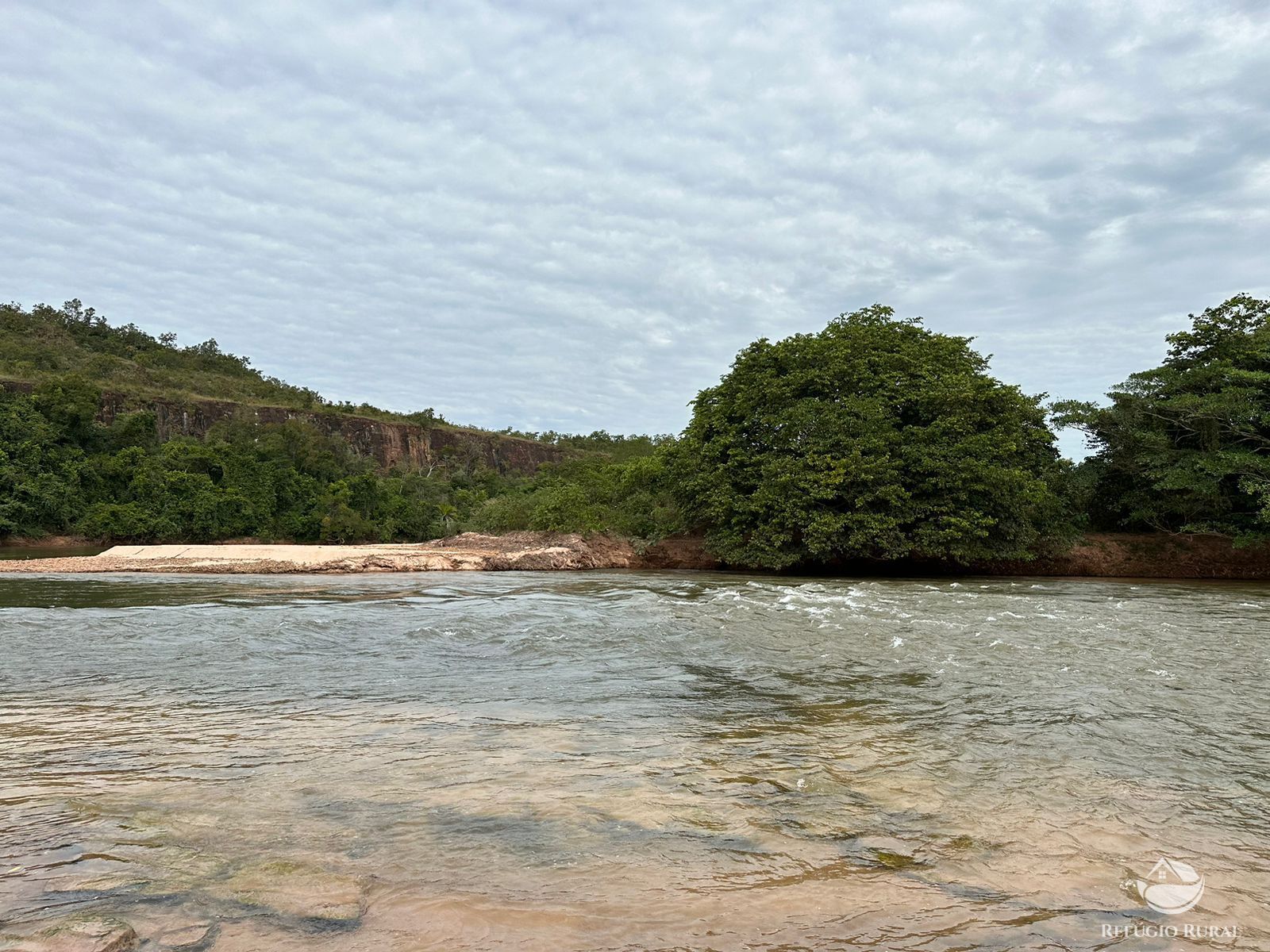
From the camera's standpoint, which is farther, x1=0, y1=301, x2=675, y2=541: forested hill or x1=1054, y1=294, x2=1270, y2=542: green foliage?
x1=0, y1=301, x2=675, y2=541: forested hill

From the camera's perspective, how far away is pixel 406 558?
24984mm

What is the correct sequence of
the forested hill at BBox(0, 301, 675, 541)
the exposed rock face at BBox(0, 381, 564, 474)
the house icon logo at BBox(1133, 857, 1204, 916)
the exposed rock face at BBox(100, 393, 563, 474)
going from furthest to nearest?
the exposed rock face at BBox(100, 393, 563, 474)
the exposed rock face at BBox(0, 381, 564, 474)
the forested hill at BBox(0, 301, 675, 541)
the house icon logo at BBox(1133, 857, 1204, 916)

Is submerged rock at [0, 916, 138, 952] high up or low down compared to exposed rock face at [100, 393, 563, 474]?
down

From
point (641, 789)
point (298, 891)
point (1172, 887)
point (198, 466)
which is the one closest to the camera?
point (298, 891)

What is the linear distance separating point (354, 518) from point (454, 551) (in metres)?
22.0

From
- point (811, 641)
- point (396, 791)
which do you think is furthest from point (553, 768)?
point (811, 641)

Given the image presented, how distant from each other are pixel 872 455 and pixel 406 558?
14.6 m

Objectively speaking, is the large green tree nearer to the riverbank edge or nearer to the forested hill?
the riverbank edge

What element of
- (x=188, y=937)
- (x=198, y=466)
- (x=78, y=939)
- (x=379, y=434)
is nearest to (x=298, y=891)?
(x=188, y=937)

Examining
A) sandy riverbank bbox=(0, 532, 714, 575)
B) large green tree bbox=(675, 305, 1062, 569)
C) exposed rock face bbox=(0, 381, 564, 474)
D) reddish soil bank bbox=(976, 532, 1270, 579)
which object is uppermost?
exposed rock face bbox=(0, 381, 564, 474)

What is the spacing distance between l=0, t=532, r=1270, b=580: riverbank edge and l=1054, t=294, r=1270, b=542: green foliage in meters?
1.15

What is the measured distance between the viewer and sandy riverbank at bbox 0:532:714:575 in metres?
23.8

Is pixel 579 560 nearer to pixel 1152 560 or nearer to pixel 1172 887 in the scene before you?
pixel 1152 560

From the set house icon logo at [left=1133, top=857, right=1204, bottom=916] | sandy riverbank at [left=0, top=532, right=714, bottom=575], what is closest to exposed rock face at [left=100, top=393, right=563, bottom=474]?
sandy riverbank at [left=0, top=532, right=714, bottom=575]
